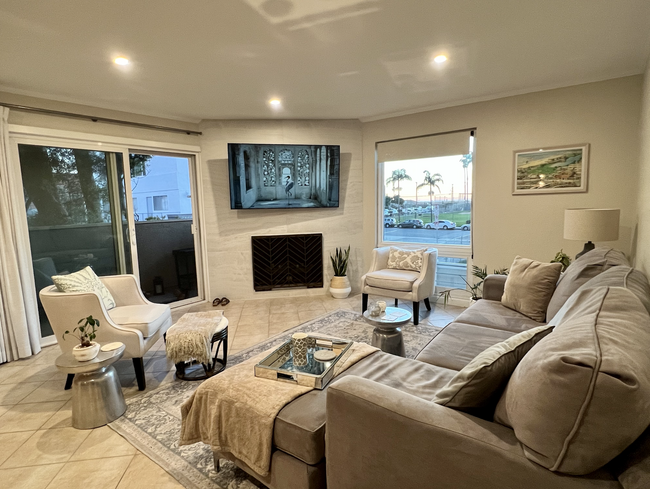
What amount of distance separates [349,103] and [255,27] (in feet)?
6.38

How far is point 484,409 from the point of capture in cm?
118

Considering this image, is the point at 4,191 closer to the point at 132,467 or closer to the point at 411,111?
the point at 132,467

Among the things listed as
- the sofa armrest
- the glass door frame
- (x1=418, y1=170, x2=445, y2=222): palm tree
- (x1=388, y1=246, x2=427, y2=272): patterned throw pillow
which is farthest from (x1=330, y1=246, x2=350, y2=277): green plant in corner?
the sofa armrest

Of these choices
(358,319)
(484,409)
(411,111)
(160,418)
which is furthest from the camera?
(411,111)

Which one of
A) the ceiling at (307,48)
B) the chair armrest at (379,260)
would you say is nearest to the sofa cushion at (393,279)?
the chair armrest at (379,260)

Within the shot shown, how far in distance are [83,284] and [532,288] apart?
3.35m

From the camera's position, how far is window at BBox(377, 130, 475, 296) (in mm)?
4332

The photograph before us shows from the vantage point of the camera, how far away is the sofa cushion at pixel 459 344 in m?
1.90

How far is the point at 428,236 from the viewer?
4695 millimetres

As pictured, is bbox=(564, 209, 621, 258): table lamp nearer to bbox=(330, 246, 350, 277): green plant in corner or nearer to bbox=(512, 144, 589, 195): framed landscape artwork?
bbox=(512, 144, 589, 195): framed landscape artwork

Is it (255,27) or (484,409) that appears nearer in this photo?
(484,409)

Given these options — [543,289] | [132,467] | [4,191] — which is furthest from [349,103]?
[132,467]

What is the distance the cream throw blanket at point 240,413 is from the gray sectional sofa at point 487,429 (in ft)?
0.17

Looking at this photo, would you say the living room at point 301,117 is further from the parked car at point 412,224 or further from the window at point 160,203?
the parked car at point 412,224
